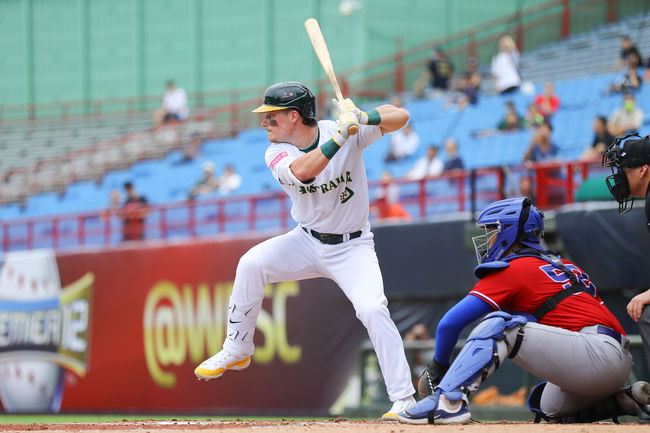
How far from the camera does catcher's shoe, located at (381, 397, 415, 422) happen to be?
5.41 m

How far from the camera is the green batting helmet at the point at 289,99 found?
596 centimetres

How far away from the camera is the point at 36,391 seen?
13.4 m

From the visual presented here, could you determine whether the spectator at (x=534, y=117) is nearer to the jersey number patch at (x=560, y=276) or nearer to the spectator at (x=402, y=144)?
the spectator at (x=402, y=144)

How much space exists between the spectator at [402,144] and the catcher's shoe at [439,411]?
1155cm

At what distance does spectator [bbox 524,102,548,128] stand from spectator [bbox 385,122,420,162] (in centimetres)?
229

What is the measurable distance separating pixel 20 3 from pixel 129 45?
396 cm

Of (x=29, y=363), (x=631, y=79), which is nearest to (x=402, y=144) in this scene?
(x=631, y=79)

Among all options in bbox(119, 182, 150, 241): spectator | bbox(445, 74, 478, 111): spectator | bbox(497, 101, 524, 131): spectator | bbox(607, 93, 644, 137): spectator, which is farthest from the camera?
bbox(445, 74, 478, 111): spectator

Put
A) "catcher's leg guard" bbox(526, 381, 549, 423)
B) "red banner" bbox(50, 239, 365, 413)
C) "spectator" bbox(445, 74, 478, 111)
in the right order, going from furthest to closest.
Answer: "spectator" bbox(445, 74, 478, 111) → "red banner" bbox(50, 239, 365, 413) → "catcher's leg guard" bbox(526, 381, 549, 423)

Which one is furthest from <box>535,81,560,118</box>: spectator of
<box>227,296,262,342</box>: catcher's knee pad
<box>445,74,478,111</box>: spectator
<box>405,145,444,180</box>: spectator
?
<box>227,296,262,342</box>: catcher's knee pad

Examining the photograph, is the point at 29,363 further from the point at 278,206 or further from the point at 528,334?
the point at 528,334

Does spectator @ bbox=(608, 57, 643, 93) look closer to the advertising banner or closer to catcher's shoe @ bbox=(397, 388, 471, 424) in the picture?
the advertising banner

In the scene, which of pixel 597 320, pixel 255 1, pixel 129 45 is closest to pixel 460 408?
pixel 597 320

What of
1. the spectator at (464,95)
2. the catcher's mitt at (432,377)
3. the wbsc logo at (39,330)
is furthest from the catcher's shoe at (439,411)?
the spectator at (464,95)
